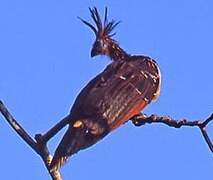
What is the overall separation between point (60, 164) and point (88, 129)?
464mm

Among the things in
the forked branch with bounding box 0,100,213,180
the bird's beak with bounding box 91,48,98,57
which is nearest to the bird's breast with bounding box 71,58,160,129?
the bird's beak with bounding box 91,48,98,57

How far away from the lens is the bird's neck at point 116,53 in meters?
5.05

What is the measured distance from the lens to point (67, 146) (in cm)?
377

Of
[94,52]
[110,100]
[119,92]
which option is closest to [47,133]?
[110,100]

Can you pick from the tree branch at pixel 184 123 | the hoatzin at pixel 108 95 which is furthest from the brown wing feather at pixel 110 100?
the tree branch at pixel 184 123

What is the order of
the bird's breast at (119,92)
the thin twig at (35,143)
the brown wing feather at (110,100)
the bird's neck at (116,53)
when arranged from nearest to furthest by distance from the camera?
the thin twig at (35,143)
the brown wing feather at (110,100)
the bird's breast at (119,92)
the bird's neck at (116,53)

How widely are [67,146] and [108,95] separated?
34.4 inches

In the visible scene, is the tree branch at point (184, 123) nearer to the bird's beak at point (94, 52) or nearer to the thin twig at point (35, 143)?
the thin twig at point (35, 143)

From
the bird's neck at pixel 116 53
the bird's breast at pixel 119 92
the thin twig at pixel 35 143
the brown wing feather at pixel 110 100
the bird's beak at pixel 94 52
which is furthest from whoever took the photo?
the bird's neck at pixel 116 53

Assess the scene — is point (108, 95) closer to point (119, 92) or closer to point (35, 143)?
point (119, 92)

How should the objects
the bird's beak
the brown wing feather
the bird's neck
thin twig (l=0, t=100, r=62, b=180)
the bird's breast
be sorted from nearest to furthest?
thin twig (l=0, t=100, r=62, b=180) < the brown wing feather < the bird's breast < the bird's beak < the bird's neck

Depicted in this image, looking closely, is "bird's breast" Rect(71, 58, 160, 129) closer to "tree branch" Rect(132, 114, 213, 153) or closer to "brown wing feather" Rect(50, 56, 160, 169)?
"brown wing feather" Rect(50, 56, 160, 169)

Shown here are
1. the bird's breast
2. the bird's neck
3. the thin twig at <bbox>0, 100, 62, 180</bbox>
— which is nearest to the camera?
the thin twig at <bbox>0, 100, 62, 180</bbox>

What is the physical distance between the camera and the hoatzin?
12.8 ft
